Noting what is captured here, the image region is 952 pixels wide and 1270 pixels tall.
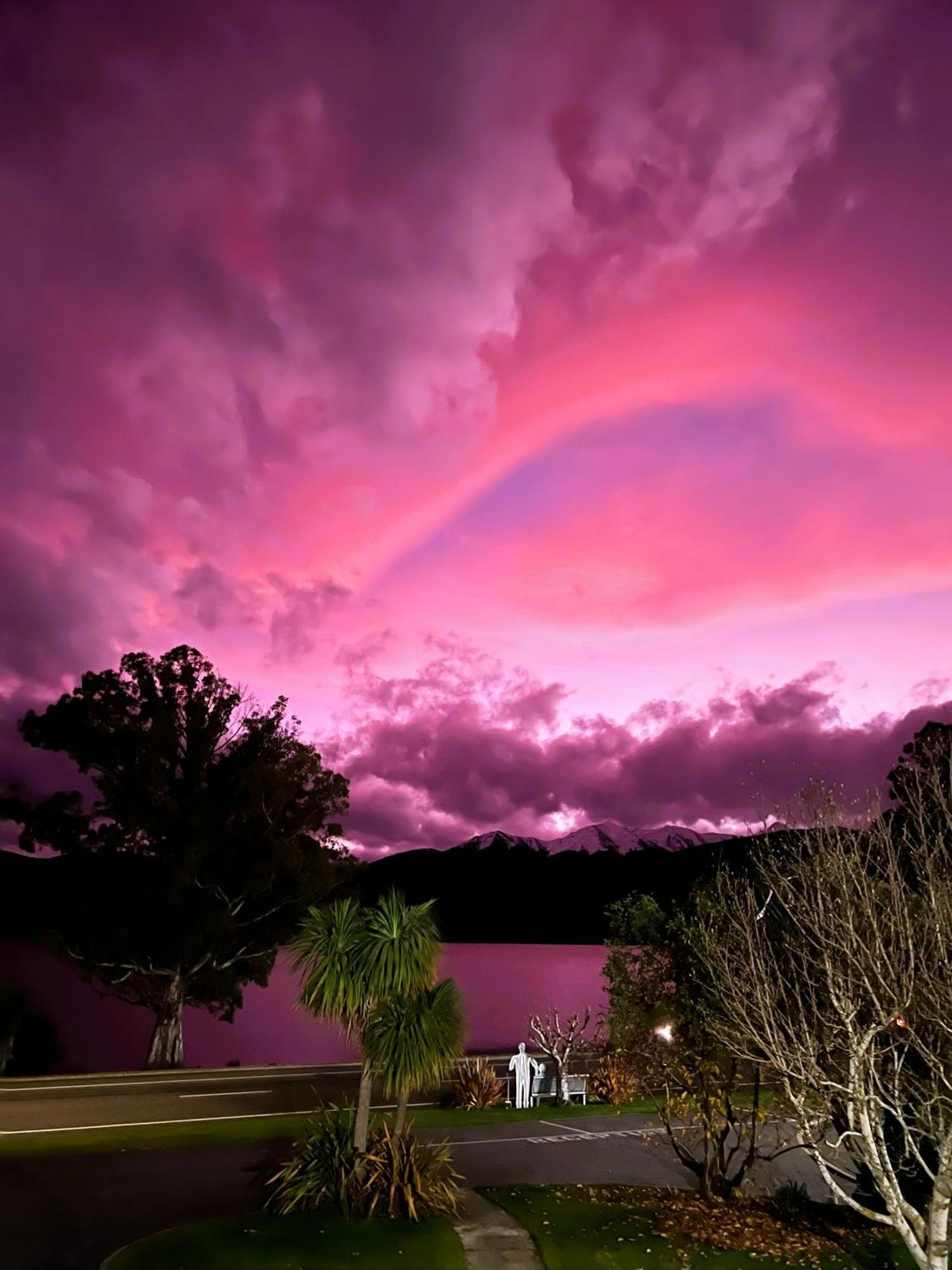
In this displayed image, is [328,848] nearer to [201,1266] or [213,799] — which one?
[213,799]

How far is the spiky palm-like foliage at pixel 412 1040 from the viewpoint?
43.4 feet

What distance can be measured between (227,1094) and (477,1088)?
6437 millimetres

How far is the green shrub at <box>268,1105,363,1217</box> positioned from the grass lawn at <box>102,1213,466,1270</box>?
292 mm

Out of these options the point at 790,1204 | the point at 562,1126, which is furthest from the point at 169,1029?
the point at 790,1204

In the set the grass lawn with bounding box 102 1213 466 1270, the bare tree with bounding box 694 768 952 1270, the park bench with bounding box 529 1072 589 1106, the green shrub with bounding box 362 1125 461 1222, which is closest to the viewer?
the grass lawn with bounding box 102 1213 466 1270

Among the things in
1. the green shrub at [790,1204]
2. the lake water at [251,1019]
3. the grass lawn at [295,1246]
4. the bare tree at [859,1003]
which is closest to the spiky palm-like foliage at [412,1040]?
the lake water at [251,1019]

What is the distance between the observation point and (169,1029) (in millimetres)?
35969

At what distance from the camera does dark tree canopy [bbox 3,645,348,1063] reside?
34594mm

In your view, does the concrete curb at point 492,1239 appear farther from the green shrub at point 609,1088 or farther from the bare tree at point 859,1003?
the green shrub at point 609,1088

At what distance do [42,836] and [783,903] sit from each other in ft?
97.4

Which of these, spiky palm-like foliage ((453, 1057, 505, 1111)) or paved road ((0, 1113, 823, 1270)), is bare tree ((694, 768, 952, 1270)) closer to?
paved road ((0, 1113, 823, 1270))

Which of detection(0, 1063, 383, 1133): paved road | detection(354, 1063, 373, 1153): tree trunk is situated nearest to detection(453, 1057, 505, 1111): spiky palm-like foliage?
detection(0, 1063, 383, 1133): paved road

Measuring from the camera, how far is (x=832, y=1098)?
13484 millimetres

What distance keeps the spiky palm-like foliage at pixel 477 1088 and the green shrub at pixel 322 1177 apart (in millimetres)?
10835
